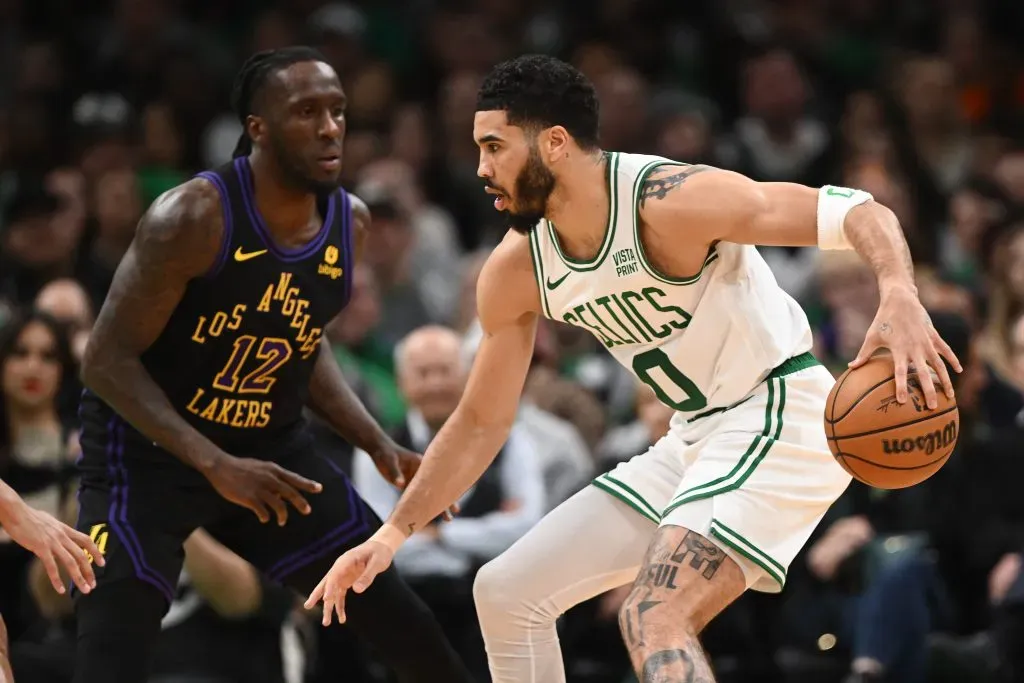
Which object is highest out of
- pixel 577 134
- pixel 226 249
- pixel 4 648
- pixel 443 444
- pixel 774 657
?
pixel 577 134

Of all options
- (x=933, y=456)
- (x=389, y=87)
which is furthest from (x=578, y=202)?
(x=389, y=87)

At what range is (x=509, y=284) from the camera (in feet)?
16.6

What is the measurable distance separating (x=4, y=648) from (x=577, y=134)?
2.23m

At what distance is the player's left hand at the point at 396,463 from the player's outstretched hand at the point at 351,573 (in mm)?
578

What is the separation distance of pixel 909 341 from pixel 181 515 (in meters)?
2.40

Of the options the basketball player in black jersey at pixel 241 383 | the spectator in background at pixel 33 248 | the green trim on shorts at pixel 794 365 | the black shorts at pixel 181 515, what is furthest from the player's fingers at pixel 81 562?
the spectator in background at pixel 33 248

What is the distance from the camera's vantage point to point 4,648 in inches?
184

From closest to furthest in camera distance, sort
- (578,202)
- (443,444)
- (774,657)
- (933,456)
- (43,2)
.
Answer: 1. (933,456)
2. (578,202)
3. (443,444)
4. (774,657)
5. (43,2)

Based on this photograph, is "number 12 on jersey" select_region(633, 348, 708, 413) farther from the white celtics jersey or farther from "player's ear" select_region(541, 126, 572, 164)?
"player's ear" select_region(541, 126, 572, 164)

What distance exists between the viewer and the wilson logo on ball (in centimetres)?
439

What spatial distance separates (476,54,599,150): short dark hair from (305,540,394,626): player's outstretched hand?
1.36 meters

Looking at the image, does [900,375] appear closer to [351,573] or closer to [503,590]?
[503,590]

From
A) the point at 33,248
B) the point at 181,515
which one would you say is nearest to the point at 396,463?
the point at 181,515

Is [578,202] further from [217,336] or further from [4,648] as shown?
[4,648]
